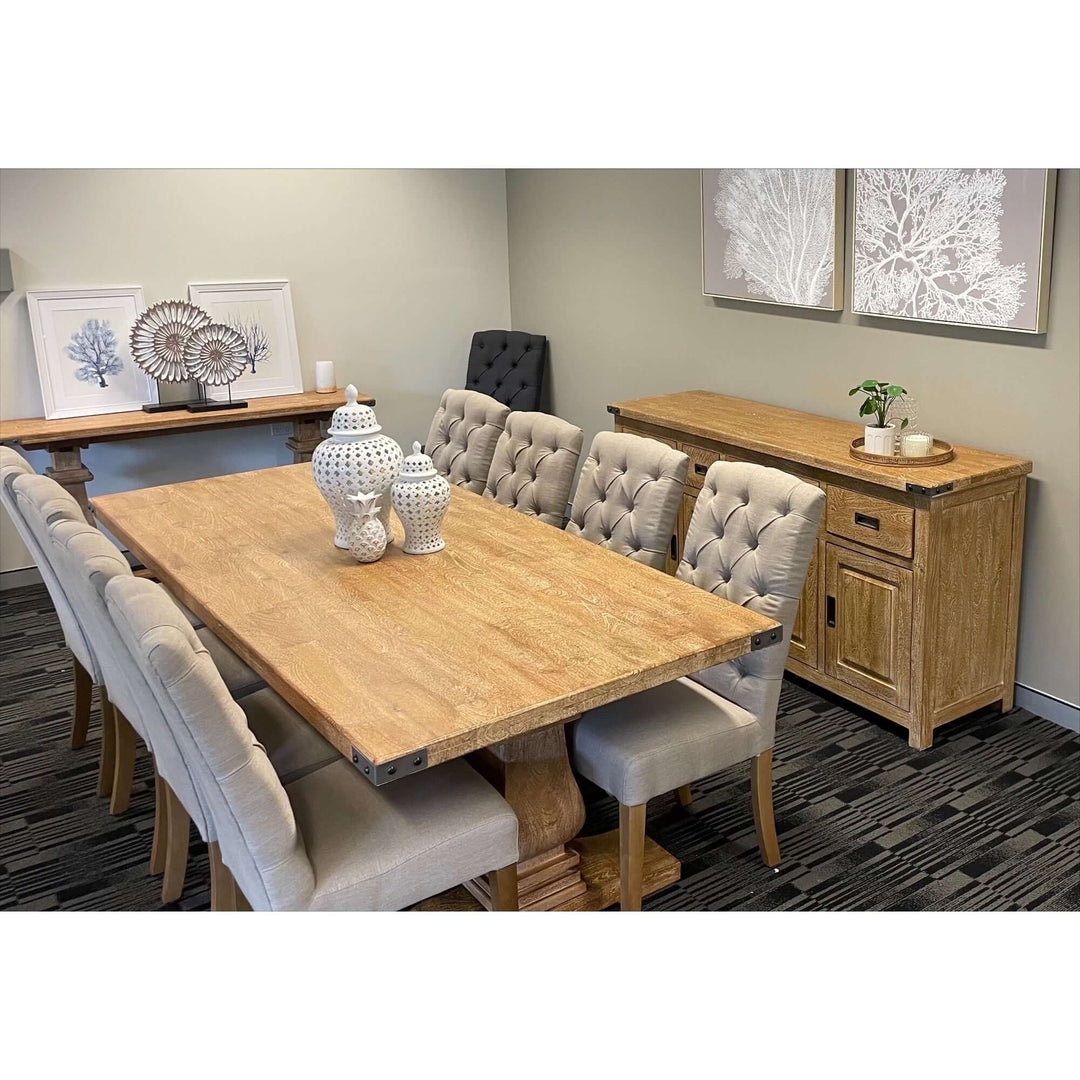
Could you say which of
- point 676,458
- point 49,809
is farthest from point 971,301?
point 49,809

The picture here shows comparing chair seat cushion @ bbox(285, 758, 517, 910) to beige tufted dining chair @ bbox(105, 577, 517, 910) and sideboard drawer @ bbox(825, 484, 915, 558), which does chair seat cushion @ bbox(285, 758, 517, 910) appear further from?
sideboard drawer @ bbox(825, 484, 915, 558)

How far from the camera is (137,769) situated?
11.3 ft

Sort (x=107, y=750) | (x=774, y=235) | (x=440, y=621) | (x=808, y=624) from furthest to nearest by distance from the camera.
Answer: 1. (x=774, y=235)
2. (x=808, y=624)
3. (x=107, y=750)
4. (x=440, y=621)

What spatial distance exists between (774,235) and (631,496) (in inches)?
59.9

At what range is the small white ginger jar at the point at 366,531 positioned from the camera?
2832 millimetres

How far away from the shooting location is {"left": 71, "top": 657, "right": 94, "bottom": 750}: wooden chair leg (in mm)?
3430

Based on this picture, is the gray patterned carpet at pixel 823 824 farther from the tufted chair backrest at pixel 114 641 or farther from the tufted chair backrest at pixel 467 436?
the tufted chair backrest at pixel 467 436

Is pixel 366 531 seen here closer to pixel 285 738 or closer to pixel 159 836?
pixel 285 738

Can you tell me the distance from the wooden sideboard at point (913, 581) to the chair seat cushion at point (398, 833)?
1.54 m

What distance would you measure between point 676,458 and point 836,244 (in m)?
1.32

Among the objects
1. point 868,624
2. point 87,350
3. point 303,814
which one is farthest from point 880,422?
point 87,350

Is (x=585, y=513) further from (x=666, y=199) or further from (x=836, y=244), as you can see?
(x=666, y=199)

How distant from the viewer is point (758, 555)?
2725 mm

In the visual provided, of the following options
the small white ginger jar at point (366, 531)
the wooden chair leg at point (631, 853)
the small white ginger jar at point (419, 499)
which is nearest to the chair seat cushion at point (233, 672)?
the small white ginger jar at point (366, 531)
